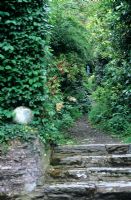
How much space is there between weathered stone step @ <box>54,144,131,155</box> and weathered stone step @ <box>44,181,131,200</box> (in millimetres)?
1203

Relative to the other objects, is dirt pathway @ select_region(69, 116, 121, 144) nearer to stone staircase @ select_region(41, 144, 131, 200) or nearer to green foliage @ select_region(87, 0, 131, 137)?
green foliage @ select_region(87, 0, 131, 137)

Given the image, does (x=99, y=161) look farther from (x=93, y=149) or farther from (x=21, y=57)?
(x=21, y=57)

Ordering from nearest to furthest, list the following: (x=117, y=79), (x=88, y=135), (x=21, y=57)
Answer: (x=21, y=57)
(x=88, y=135)
(x=117, y=79)

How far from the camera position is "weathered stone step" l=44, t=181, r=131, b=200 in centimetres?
473

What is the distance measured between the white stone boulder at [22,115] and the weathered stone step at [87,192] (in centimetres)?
102

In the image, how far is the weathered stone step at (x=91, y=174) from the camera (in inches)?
204

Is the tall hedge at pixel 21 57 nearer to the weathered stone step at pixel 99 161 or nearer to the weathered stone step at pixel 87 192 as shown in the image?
the weathered stone step at pixel 99 161

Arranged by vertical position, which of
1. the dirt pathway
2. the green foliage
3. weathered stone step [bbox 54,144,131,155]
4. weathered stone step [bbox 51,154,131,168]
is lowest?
weathered stone step [bbox 51,154,131,168]

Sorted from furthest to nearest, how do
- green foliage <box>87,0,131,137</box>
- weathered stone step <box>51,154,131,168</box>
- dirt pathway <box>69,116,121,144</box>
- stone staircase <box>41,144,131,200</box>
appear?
1. green foliage <box>87,0,131,137</box>
2. dirt pathway <box>69,116,121,144</box>
3. weathered stone step <box>51,154,131,168</box>
4. stone staircase <box>41,144,131,200</box>

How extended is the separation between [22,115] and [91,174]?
133 cm

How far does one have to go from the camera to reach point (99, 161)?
5590mm

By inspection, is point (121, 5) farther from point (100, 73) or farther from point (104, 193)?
point (100, 73)

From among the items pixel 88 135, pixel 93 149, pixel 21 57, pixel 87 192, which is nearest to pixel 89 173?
pixel 87 192

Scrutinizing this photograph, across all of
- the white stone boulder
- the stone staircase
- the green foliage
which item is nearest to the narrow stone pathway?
the stone staircase
